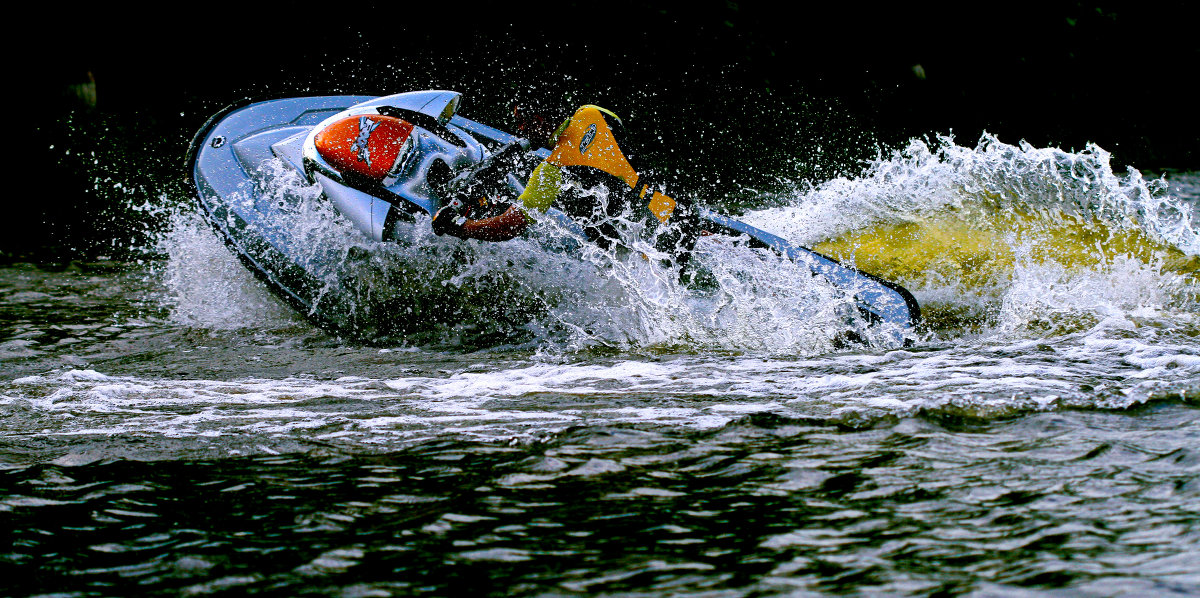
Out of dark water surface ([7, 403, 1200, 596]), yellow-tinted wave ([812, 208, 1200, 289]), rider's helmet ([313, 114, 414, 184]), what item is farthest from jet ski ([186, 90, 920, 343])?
dark water surface ([7, 403, 1200, 596])

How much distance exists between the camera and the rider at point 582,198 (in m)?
5.25

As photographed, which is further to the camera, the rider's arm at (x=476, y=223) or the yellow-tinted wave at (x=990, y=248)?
the yellow-tinted wave at (x=990, y=248)

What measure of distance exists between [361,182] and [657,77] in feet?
25.4

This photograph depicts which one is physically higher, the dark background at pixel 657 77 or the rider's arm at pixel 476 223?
the dark background at pixel 657 77

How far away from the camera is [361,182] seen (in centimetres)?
542

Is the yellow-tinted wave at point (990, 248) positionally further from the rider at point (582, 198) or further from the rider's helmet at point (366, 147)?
the rider's helmet at point (366, 147)

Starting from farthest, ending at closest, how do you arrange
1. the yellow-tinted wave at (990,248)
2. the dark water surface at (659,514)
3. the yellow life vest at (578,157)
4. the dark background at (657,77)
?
the dark background at (657,77)
the yellow-tinted wave at (990,248)
the yellow life vest at (578,157)
the dark water surface at (659,514)

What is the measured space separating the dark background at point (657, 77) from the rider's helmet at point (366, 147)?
3.67 meters

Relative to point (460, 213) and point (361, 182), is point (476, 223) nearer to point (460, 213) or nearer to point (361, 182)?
point (460, 213)

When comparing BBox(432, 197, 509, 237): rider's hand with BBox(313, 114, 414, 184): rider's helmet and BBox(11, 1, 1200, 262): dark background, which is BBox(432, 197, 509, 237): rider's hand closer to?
BBox(313, 114, 414, 184): rider's helmet

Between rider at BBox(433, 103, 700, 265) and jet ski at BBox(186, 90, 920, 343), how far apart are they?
86 millimetres

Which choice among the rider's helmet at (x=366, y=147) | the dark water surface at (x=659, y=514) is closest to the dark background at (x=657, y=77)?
the rider's helmet at (x=366, y=147)

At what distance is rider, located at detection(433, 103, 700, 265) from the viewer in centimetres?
525

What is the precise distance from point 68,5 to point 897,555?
34.0 ft
